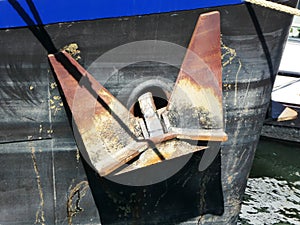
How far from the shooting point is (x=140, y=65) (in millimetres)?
3256

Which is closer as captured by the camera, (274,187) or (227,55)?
(227,55)

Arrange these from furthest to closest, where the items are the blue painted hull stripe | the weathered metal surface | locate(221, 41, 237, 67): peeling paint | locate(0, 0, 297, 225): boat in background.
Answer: locate(221, 41, 237, 67): peeling paint, the weathered metal surface, locate(0, 0, 297, 225): boat in background, the blue painted hull stripe

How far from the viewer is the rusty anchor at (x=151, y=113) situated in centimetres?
308

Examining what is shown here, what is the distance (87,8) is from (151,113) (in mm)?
834

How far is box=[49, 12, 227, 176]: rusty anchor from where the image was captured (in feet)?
10.1

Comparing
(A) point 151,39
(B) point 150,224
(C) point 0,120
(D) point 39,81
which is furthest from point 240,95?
(C) point 0,120

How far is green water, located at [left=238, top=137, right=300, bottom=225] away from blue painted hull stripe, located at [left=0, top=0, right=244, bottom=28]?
3082mm

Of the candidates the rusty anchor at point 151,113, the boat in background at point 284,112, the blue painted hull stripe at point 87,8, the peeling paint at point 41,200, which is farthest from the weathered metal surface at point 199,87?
the boat in background at point 284,112

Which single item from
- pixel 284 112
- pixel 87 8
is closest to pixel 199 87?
pixel 87 8

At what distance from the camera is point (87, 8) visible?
2.95 meters

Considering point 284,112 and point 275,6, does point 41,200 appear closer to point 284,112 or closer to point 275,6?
point 275,6

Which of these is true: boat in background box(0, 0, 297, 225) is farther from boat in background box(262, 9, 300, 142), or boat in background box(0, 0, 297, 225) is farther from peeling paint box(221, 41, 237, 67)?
boat in background box(262, 9, 300, 142)

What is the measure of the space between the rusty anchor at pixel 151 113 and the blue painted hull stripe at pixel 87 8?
0.76ft

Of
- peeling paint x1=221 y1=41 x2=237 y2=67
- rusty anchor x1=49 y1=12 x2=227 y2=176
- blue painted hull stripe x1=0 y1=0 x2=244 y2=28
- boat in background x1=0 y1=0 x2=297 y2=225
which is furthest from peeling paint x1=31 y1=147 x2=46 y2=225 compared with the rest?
peeling paint x1=221 y1=41 x2=237 y2=67
